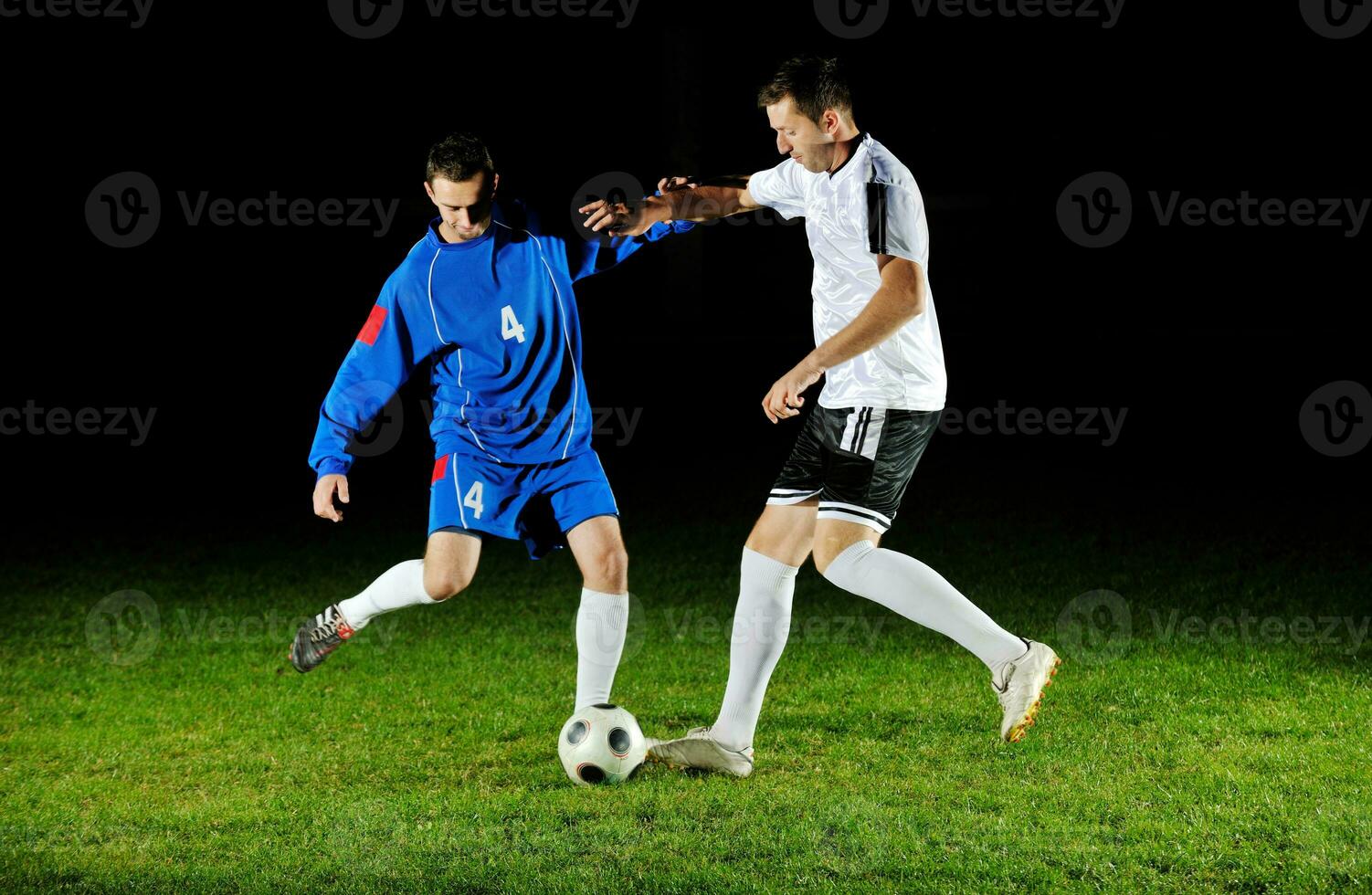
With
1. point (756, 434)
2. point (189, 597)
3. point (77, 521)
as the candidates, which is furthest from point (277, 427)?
point (189, 597)

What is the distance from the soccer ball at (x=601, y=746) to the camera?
3.86m

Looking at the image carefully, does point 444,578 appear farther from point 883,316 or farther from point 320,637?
point 883,316

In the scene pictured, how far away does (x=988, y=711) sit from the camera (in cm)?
454

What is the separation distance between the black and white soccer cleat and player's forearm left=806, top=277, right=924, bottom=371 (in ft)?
6.03

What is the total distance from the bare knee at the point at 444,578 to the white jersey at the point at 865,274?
1160mm

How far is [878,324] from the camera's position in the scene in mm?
3490

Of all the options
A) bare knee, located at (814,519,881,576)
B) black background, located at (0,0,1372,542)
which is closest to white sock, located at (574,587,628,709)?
bare knee, located at (814,519,881,576)

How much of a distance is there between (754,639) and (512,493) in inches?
32.2

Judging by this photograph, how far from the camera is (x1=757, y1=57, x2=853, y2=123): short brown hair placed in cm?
358

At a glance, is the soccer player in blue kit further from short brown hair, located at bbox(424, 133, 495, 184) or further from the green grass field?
the green grass field

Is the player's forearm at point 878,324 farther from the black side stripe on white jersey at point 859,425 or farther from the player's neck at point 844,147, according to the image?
the player's neck at point 844,147

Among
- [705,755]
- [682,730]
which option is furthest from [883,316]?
[682,730]

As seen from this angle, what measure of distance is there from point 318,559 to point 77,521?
199 cm

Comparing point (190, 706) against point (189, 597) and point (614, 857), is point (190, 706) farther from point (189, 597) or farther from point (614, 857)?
point (614, 857)
